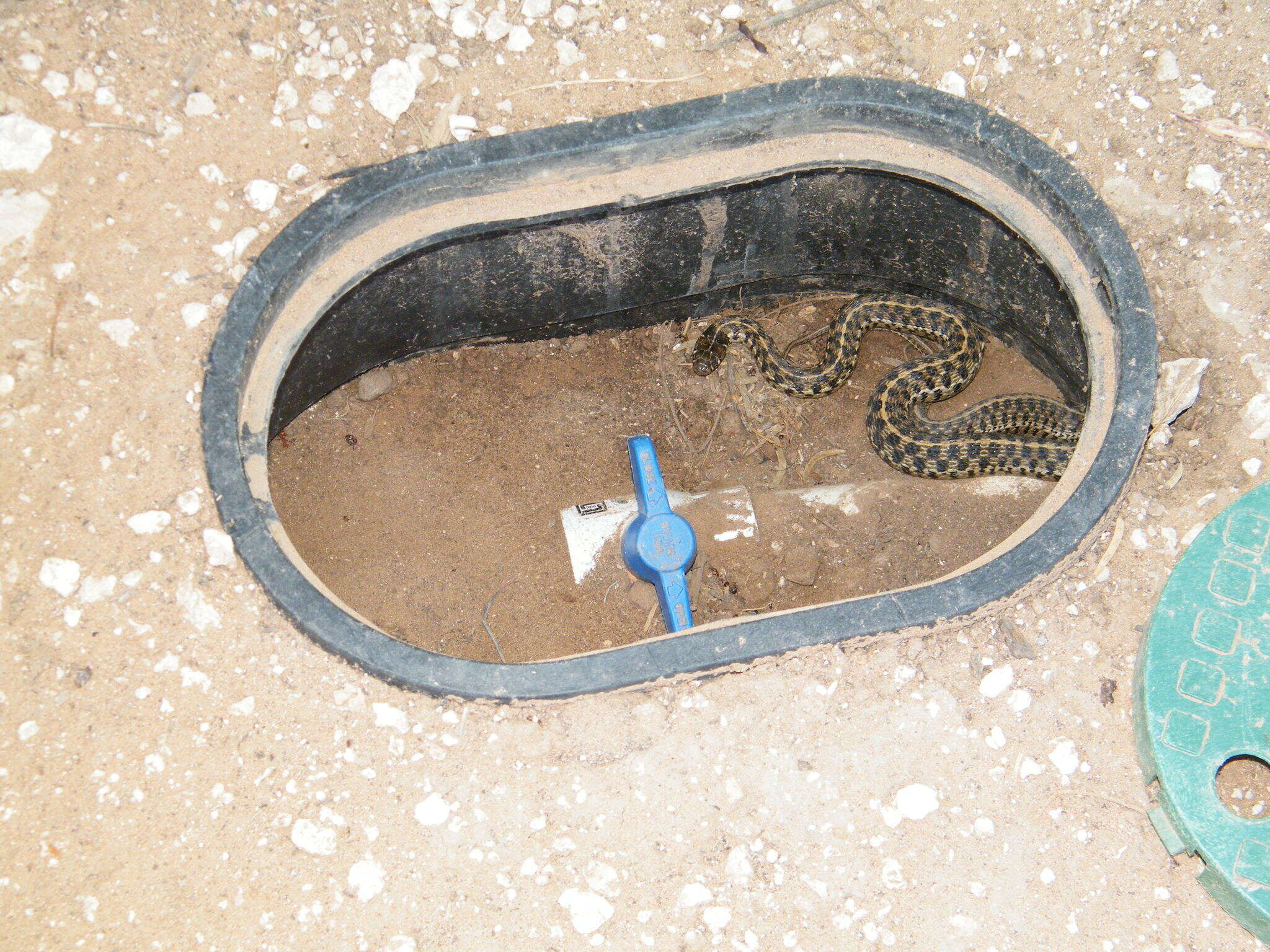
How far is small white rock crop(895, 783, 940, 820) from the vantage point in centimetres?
236

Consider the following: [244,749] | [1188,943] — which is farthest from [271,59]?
[1188,943]

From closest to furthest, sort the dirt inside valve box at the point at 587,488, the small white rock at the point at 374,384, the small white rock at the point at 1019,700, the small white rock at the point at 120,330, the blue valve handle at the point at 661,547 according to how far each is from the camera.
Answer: the small white rock at the point at 1019,700 → the small white rock at the point at 120,330 → the blue valve handle at the point at 661,547 → the dirt inside valve box at the point at 587,488 → the small white rock at the point at 374,384

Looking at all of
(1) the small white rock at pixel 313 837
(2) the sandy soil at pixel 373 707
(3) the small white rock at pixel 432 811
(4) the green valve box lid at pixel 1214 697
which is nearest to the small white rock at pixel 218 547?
(2) the sandy soil at pixel 373 707

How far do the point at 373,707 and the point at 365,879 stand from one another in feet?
1.43

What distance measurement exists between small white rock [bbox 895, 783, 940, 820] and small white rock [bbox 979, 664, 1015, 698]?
326 mm

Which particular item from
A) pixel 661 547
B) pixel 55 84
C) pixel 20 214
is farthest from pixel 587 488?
pixel 55 84

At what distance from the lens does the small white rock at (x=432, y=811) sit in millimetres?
2326

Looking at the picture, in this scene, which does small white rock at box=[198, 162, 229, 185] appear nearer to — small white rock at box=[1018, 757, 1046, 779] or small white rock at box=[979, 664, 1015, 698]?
small white rock at box=[979, 664, 1015, 698]

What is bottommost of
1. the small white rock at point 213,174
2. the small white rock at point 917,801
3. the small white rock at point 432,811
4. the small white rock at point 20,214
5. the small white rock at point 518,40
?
→ the small white rock at point 432,811

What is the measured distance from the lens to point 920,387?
4109 mm

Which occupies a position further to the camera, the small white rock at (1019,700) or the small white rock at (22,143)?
the small white rock at (22,143)

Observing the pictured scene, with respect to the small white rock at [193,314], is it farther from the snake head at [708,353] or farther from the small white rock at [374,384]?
the snake head at [708,353]

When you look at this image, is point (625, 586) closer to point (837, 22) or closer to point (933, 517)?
point (933, 517)

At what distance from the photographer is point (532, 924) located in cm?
225
